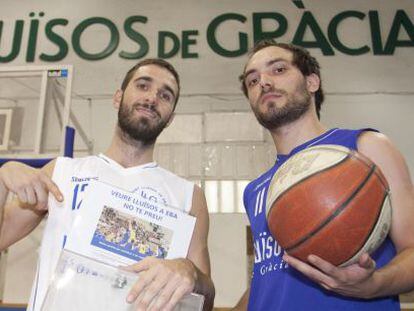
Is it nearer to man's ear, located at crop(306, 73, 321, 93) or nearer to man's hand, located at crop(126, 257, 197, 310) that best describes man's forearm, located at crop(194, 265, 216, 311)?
man's hand, located at crop(126, 257, 197, 310)

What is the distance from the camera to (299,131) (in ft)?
4.44

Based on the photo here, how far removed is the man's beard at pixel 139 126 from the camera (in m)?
1.53

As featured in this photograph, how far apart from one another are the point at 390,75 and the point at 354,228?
3.54m

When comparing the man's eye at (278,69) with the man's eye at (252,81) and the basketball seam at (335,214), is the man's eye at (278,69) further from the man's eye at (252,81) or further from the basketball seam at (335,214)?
the basketball seam at (335,214)

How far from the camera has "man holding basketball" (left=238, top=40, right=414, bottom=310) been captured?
2.71ft

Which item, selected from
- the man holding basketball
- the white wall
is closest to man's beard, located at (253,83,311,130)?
the man holding basketball

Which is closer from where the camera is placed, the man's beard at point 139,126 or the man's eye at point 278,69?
the man's eye at point 278,69

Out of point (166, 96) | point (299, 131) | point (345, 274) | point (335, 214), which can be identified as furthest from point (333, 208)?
point (166, 96)

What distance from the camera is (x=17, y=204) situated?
1400 millimetres

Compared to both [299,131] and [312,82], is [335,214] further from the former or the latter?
[312,82]

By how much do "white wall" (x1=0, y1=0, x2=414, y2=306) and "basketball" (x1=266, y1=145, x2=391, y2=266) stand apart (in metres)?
2.48

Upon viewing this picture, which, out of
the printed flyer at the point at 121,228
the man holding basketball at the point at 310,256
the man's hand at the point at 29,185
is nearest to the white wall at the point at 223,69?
the man holding basketball at the point at 310,256

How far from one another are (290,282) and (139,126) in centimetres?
81

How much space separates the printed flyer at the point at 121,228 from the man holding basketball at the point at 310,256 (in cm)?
30
